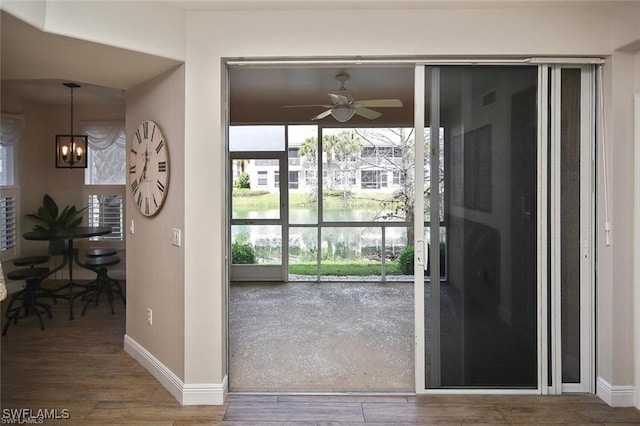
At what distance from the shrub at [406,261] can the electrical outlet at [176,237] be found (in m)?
4.31

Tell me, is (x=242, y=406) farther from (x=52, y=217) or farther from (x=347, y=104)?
(x=52, y=217)

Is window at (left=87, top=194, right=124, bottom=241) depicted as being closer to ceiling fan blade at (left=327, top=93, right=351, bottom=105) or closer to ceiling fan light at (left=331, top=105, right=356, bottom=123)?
ceiling fan light at (left=331, top=105, right=356, bottom=123)

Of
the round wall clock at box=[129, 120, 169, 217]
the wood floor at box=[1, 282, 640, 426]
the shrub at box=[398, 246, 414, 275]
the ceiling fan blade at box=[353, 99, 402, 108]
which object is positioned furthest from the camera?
the shrub at box=[398, 246, 414, 275]

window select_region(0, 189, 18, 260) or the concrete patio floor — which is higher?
window select_region(0, 189, 18, 260)

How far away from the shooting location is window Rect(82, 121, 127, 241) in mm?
5875

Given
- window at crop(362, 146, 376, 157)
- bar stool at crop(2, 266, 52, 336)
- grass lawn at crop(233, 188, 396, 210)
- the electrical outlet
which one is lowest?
bar stool at crop(2, 266, 52, 336)

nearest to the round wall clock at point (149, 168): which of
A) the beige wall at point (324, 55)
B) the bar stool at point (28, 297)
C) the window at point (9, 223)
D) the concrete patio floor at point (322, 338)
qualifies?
the beige wall at point (324, 55)

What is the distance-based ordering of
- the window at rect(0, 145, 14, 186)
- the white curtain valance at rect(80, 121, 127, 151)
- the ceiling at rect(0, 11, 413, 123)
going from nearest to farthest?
1. the ceiling at rect(0, 11, 413, 123)
2. the window at rect(0, 145, 14, 186)
3. the white curtain valance at rect(80, 121, 127, 151)

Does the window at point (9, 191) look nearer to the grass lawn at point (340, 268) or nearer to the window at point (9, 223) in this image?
the window at point (9, 223)

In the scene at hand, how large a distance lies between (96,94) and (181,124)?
3261mm

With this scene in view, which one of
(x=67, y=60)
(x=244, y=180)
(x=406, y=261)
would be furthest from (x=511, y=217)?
(x=244, y=180)

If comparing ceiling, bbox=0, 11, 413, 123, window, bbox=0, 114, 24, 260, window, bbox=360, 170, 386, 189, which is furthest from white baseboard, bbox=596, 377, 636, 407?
window, bbox=0, 114, 24, 260

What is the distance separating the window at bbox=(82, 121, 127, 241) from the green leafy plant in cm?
35

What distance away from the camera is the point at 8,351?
3645mm
